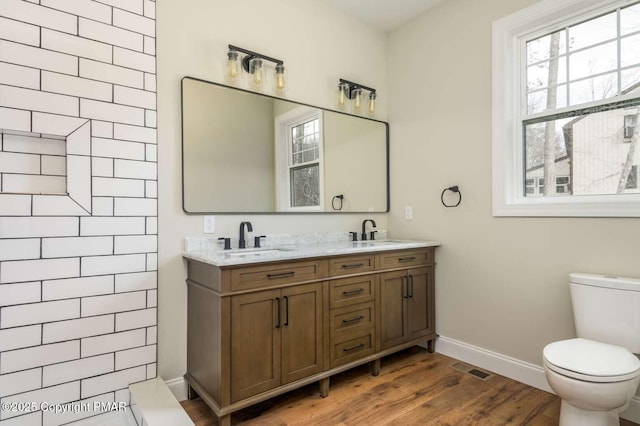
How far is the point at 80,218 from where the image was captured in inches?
72.3

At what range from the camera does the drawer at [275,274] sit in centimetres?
184

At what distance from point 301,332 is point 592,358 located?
1.43m

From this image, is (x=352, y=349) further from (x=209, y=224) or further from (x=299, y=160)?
(x=299, y=160)

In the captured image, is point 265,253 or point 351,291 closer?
point 265,253

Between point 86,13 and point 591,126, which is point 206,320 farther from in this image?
point 591,126

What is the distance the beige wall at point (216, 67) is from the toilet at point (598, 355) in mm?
1675

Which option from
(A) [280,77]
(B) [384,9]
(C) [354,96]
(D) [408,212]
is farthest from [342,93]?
(D) [408,212]

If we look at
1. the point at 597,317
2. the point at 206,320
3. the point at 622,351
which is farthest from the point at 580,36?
the point at 206,320

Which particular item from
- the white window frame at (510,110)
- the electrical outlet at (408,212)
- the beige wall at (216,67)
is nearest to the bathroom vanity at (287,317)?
the beige wall at (216,67)

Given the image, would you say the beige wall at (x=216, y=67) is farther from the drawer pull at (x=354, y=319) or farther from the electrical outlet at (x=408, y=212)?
the drawer pull at (x=354, y=319)

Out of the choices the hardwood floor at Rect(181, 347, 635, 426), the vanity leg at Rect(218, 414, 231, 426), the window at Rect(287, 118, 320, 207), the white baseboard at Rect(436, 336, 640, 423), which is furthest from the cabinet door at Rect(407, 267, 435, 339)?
the vanity leg at Rect(218, 414, 231, 426)

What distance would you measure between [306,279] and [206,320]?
1.96 ft

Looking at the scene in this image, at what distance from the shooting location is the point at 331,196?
289 cm

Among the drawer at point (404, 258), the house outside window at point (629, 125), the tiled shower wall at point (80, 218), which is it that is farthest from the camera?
the drawer at point (404, 258)
